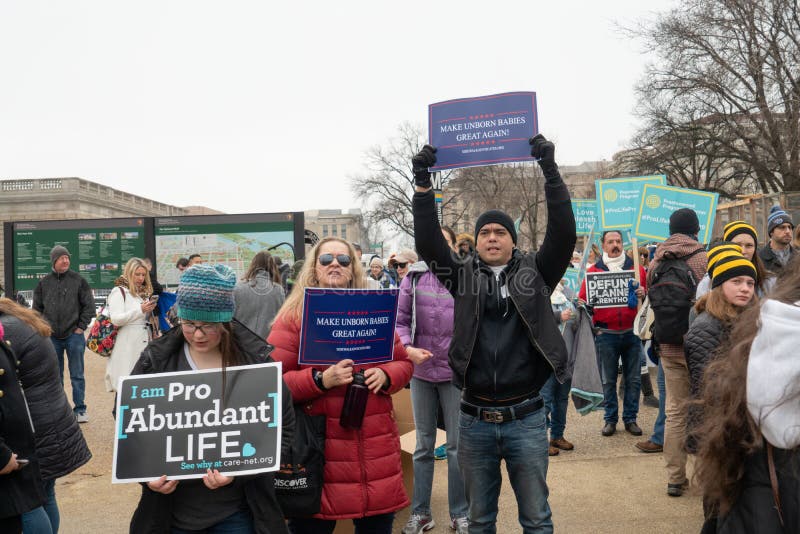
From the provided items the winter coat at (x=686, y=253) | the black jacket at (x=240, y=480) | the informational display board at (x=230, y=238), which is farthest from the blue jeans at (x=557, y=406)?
the informational display board at (x=230, y=238)

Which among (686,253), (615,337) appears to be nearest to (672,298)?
(686,253)

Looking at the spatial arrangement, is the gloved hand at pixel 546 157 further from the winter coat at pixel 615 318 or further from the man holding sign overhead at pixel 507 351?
the winter coat at pixel 615 318

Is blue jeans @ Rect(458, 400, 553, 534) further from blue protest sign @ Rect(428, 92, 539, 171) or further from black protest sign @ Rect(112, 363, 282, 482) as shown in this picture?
blue protest sign @ Rect(428, 92, 539, 171)

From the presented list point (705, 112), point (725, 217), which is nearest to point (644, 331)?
point (725, 217)

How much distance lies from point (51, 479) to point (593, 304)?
5.14 m

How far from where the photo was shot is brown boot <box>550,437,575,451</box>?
6.20 metres

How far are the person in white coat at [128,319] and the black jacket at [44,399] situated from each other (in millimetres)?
3678

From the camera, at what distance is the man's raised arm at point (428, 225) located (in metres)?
3.32

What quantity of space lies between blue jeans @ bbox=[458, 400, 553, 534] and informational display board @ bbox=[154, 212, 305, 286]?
8376 mm

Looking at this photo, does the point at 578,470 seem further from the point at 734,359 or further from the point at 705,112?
the point at 705,112

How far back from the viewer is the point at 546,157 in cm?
324

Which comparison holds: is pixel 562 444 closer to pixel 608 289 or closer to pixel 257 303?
pixel 608 289

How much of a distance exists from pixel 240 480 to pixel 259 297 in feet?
11.4

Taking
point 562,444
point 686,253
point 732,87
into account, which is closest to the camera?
point 686,253
